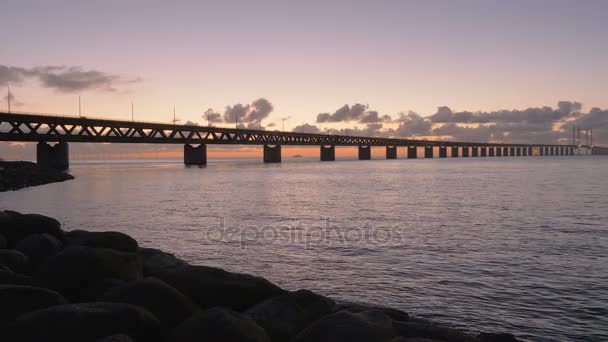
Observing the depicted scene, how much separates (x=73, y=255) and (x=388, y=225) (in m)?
17.7

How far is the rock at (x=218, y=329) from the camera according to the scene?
583cm

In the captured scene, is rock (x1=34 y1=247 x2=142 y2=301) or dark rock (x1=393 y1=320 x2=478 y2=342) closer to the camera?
dark rock (x1=393 y1=320 x2=478 y2=342)

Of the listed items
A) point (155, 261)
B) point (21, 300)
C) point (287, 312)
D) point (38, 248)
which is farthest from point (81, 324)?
point (38, 248)

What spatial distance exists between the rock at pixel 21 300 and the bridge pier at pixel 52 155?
108m

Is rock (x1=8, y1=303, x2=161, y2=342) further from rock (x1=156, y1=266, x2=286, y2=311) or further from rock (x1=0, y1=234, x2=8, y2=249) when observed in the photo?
rock (x1=0, y1=234, x2=8, y2=249)

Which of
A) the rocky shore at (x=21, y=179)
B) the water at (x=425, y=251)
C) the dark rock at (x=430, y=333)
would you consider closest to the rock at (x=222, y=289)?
the dark rock at (x=430, y=333)

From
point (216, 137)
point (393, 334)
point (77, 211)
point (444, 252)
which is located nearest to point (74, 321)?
point (393, 334)

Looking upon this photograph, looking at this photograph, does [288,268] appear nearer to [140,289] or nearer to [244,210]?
[140,289]

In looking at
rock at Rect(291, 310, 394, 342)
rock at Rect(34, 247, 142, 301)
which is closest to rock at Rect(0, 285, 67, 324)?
rock at Rect(34, 247, 142, 301)

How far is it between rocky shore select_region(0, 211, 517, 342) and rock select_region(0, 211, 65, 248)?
6.56 feet

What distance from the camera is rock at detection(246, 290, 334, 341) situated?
7117mm

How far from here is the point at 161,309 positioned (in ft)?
23.4

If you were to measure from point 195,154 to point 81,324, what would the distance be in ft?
512

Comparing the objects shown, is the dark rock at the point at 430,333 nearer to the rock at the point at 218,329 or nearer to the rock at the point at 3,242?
the rock at the point at 218,329
